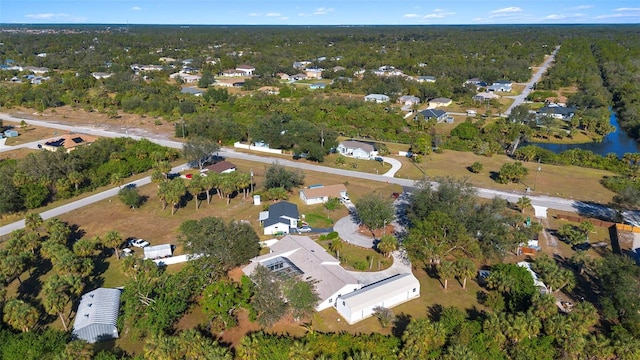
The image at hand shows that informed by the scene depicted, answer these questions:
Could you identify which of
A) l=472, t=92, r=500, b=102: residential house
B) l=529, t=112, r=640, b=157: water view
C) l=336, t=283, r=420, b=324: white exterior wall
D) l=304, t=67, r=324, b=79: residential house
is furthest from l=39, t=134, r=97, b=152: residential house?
l=472, t=92, r=500, b=102: residential house

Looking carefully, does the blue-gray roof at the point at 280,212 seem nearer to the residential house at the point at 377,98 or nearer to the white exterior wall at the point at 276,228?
the white exterior wall at the point at 276,228

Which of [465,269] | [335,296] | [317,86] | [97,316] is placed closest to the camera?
[97,316]

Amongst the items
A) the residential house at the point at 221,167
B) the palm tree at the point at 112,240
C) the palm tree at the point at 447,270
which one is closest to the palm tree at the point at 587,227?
the palm tree at the point at 447,270

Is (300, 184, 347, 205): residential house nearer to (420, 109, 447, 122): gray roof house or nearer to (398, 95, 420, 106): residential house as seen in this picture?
(420, 109, 447, 122): gray roof house

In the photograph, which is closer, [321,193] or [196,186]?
[196,186]

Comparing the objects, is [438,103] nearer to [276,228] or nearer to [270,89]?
[270,89]

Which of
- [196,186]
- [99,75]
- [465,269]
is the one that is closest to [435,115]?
[196,186]

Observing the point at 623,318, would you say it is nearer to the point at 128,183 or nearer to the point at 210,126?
the point at 128,183

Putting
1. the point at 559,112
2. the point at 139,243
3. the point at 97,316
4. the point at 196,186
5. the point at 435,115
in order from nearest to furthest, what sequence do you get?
the point at 97,316 < the point at 139,243 < the point at 196,186 < the point at 435,115 < the point at 559,112

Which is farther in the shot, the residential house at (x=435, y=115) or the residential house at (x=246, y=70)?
the residential house at (x=246, y=70)
